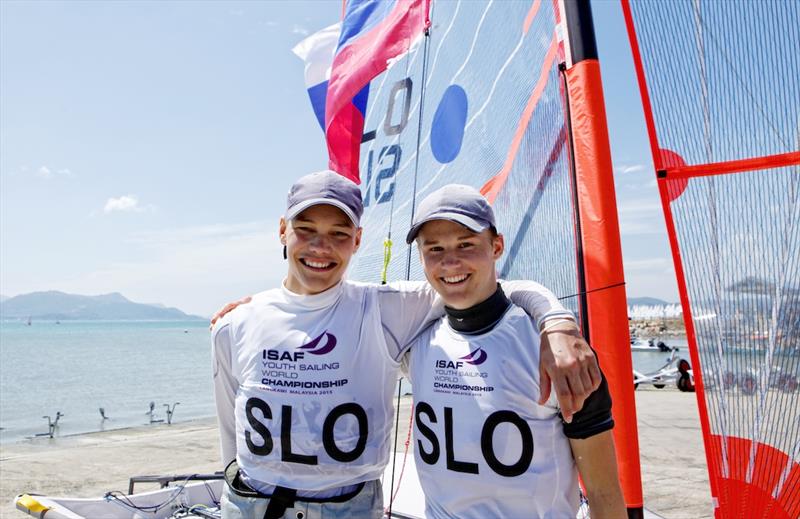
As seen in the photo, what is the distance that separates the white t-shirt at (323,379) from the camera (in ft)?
5.72

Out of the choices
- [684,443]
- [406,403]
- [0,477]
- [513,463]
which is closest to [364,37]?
[513,463]

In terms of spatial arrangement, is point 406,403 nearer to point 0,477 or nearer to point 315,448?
point 0,477

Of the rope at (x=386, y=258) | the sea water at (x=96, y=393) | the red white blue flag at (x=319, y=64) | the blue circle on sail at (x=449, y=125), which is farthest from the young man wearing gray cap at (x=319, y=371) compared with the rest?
the sea water at (x=96, y=393)

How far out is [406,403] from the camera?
12.5 metres

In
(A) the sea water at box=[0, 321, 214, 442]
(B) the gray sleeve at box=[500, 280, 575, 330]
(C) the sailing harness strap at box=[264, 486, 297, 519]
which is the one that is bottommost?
(A) the sea water at box=[0, 321, 214, 442]

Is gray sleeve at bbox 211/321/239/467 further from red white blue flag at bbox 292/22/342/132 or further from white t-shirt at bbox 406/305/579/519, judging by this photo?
red white blue flag at bbox 292/22/342/132

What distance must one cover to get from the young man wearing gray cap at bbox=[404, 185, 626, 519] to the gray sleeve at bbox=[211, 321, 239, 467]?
0.71 m

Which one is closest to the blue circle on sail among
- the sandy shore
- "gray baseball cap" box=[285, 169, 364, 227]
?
"gray baseball cap" box=[285, 169, 364, 227]

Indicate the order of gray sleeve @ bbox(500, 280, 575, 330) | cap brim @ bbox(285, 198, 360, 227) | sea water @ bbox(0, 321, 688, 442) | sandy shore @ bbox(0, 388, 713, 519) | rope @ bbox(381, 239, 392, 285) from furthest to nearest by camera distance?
sea water @ bbox(0, 321, 688, 442)
sandy shore @ bbox(0, 388, 713, 519)
rope @ bbox(381, 239, 392, 285)
cap brim @ bbox(285, 198, 360, 227)
gray sleeve @ bbox(500, 280, 575, 330)

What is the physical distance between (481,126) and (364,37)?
1.19 m

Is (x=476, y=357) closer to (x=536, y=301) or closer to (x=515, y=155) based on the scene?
(x=536, y=301)

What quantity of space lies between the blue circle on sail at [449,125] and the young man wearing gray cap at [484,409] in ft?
5.03

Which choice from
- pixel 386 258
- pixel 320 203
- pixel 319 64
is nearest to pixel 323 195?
pixel 320 203

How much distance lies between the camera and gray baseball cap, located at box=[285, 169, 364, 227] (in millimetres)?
1806
